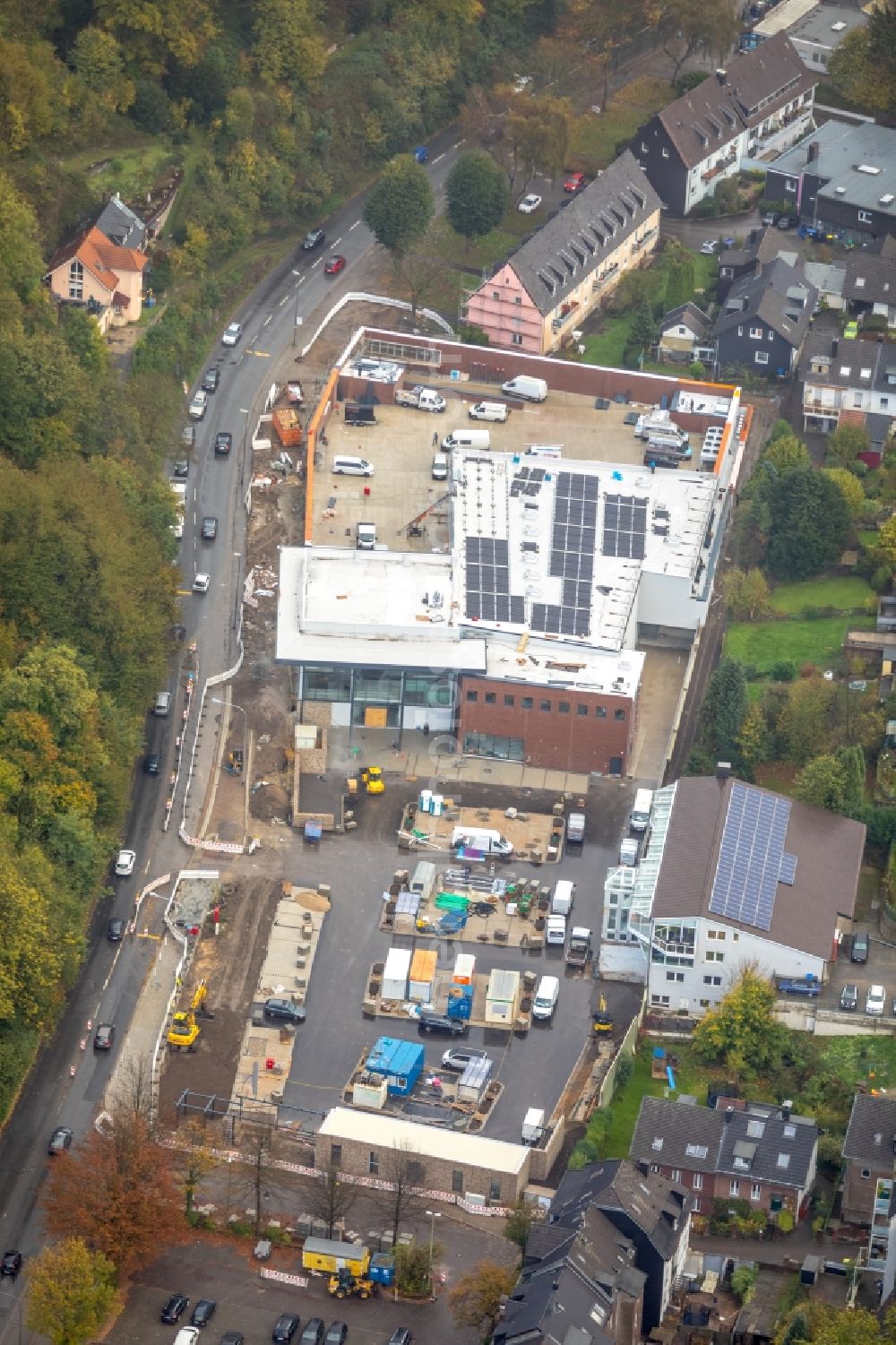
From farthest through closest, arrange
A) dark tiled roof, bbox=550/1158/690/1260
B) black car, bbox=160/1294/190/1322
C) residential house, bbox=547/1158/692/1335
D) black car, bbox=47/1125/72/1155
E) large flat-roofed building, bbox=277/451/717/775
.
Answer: large flat-roofed building, bbox=277/451/717/775 < black car, bbox=47/1125/72/1155 < black car, bbox=160/1294/190/1322 < dark tiled roof, bbox=550/1158/690/1260 < residential house, bbox=547/1158/692/1335

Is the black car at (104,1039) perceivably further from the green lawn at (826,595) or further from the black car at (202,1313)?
the green lawn at (826,595)

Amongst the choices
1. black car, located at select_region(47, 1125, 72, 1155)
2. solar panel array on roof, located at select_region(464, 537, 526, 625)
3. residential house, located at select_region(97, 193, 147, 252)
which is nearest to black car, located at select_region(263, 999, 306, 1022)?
black car, located at select_region(47, 1125, 72, 1155)

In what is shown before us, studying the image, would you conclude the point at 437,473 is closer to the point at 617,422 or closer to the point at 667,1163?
the point at 617,422

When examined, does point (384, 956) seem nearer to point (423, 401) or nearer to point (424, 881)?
point (424, 881)

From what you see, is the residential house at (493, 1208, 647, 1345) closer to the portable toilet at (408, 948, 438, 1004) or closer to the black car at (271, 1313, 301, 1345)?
the black car at (271, 1313, 301, 1345)

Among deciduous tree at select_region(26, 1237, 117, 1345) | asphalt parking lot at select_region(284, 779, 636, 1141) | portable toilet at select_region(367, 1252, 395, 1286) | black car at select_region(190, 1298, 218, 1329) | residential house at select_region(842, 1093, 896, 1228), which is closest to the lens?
deciduous tree at select_region(26, 1237, 117, 1345)

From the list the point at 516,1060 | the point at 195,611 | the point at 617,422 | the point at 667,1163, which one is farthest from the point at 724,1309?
the point at 617,422

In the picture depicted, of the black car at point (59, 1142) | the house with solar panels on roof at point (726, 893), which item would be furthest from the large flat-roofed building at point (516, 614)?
the black car at point (59, 1142)
